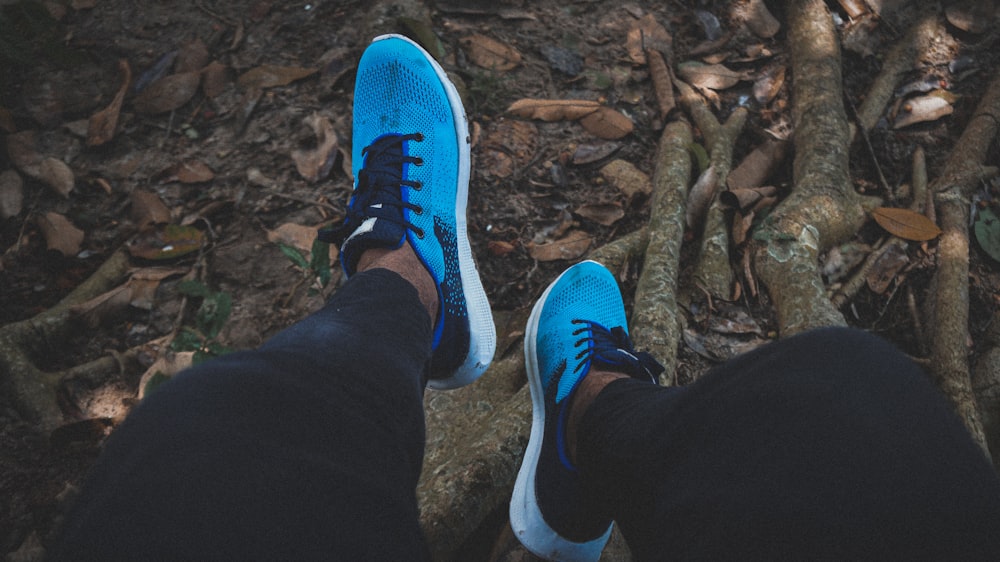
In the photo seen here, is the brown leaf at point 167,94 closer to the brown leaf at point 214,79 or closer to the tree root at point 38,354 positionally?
the brown leaf at point 214,79

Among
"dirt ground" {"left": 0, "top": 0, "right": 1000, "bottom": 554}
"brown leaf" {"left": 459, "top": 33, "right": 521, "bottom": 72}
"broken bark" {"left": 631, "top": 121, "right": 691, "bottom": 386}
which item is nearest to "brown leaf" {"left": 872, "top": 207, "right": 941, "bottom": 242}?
"dirt ground" {"left": 0, "top": 0, "right": 1000, "bottom": 554}

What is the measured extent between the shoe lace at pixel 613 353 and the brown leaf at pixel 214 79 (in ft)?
6.14

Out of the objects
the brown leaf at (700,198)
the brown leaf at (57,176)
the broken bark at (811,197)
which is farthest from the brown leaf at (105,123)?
the broken bark at (811,197)

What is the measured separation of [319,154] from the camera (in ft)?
7.06

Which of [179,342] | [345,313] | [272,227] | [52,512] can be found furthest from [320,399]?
[272,227]

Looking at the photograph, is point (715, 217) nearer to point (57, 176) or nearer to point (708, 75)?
point (708, 75)

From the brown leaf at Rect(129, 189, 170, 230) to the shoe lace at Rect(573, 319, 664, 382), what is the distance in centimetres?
160

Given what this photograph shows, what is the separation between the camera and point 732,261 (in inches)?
74.7

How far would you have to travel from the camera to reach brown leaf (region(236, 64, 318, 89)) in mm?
2320

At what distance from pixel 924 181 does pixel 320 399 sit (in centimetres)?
226

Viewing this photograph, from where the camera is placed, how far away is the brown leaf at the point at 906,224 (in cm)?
185

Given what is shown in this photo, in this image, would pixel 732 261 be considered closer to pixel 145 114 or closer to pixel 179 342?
pixel 179 342

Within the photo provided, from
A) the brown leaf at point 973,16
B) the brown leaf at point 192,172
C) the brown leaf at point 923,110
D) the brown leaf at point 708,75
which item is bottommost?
the brown leaf at point 192,172

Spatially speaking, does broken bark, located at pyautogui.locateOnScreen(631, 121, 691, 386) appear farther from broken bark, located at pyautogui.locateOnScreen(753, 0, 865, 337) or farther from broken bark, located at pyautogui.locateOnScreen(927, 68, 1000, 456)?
A: broken bark, located at pyautogui.locateOnScreen(927, 68, 1000, 456)
